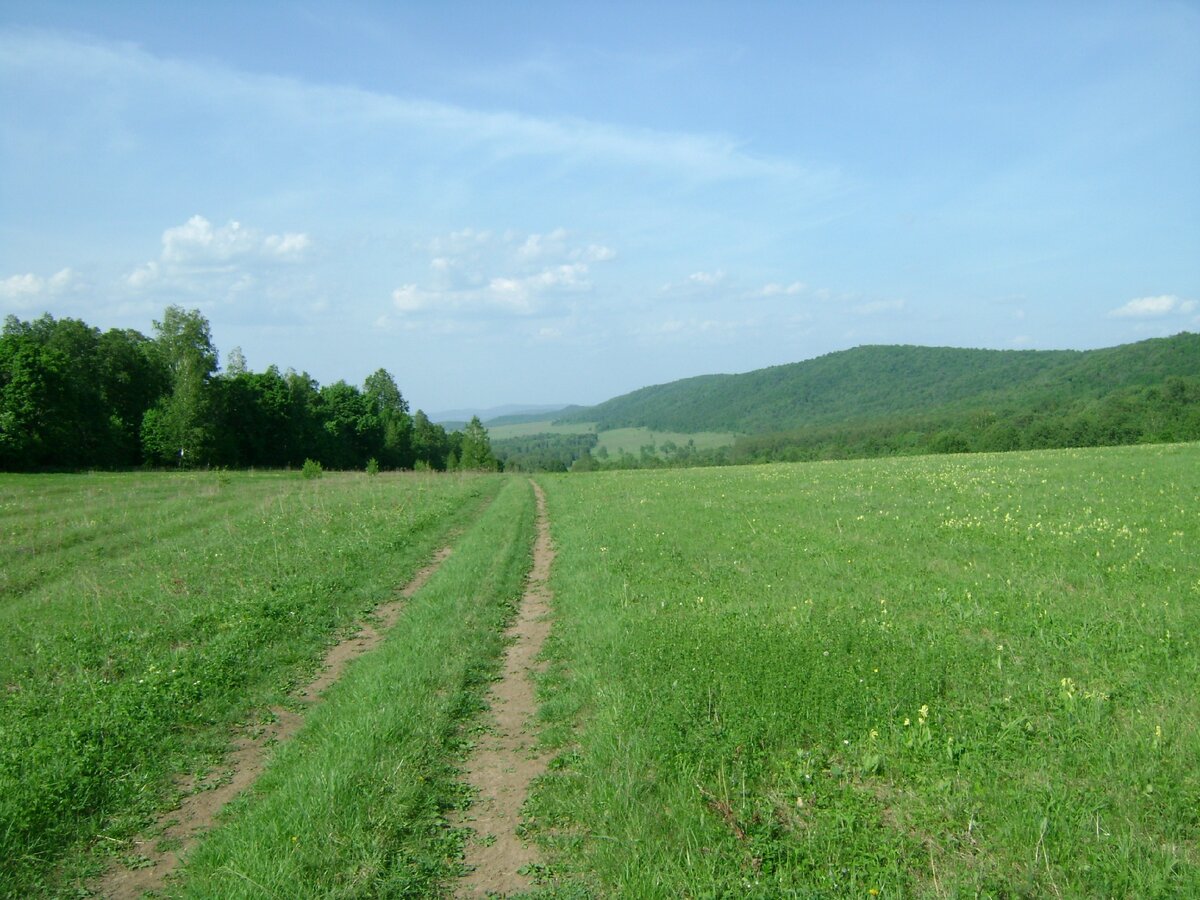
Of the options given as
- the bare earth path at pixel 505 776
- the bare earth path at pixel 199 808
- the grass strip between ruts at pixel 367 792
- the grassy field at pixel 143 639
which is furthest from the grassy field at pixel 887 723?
the grassy field at pixel 143 639

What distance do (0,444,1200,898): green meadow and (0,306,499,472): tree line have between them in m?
46.8

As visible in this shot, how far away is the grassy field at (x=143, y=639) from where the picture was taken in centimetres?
579

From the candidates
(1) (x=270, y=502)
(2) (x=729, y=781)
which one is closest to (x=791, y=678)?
(2) (x=729, y=781)

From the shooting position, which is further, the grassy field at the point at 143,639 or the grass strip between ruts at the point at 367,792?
the grassy field at the point at 143,639

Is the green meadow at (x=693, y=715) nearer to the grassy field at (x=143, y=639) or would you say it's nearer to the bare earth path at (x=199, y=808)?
the grassy field at (x=143, y=639)

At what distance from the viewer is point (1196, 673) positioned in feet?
21.7

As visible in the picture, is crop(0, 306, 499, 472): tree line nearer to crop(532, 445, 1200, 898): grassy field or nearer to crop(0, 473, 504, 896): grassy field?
crop(0, 473, 504, 896): grassy field

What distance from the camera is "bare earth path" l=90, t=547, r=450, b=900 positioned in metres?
4.87

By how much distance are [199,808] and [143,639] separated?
16.7ft

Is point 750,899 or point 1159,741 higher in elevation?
point 1159,741

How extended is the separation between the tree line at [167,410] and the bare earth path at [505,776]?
54652mm

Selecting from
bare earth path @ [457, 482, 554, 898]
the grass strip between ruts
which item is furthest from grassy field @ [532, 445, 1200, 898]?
the grass strip between ruts

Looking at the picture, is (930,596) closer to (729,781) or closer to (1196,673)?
(1196,673)

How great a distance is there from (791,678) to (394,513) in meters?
19.5
